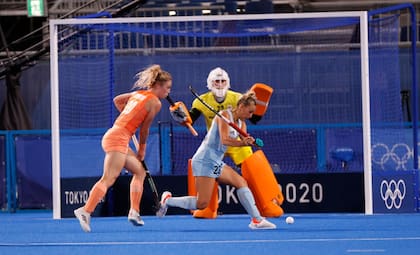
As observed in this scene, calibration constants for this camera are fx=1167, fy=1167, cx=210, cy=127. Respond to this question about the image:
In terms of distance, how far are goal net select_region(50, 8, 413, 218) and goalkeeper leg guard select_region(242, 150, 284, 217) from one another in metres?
1.81

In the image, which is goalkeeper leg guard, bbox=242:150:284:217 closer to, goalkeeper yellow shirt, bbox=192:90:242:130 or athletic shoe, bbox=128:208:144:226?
goalkeeper yellow shirt, bbox=192:90:242:130

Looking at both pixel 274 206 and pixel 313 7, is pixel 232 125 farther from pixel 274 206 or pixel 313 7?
pixel 313 7

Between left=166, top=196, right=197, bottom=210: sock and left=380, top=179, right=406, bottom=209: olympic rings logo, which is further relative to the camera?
left=380, top=179, right=406, bottom=209: olympic rings logo

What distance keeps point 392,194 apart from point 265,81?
3644 mm

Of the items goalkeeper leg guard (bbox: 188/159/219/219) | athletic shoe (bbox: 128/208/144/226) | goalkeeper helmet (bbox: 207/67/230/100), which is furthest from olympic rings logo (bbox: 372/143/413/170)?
athletic shoe (bbox: 128/208/144/226)

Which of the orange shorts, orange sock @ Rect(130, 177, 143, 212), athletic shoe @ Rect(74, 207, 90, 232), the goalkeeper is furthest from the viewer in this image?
the goalkeeper

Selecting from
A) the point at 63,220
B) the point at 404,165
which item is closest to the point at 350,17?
the point at 404,165

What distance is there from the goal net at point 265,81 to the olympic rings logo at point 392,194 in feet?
0.72

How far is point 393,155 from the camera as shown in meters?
15.9

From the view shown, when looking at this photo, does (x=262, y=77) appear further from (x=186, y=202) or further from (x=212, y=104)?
(x=186, y=202)

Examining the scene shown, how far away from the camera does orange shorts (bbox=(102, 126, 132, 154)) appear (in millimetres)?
11742

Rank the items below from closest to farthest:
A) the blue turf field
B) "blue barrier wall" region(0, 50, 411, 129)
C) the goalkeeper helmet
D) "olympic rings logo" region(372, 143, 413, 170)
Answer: the blue turf field < the goalkeeper helmet < "olympic rings logo" region(372, 143, 413, 170) < "blue barrier wall" region(0, 50, 411, 129)

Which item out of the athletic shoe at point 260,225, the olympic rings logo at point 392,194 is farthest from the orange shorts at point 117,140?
the olympic rings logo at point 392,194

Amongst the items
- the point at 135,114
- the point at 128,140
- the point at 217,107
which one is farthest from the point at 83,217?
the point at 217,107
